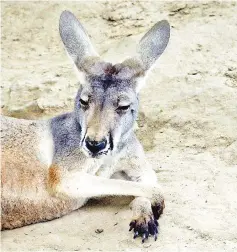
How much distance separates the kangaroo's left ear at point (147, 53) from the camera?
4527 millimetres

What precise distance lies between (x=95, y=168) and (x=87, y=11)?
302 centimetres

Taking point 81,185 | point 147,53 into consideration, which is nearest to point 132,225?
point 81,185

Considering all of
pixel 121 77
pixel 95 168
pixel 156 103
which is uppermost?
pixel 121 77

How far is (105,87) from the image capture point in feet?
14.2

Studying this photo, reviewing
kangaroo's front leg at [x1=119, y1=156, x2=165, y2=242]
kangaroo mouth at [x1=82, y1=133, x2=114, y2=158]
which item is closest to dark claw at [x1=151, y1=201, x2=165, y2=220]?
kangaroo's front leg at [x1=119, y1=156, x2=165, y2=242]

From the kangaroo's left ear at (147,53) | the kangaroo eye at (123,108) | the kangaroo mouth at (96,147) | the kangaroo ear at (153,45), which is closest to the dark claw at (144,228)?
the kangaroo mouth at (96,147)

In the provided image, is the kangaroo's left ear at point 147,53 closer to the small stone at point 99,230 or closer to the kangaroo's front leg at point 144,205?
the kangaroo's front leg at point 144,205

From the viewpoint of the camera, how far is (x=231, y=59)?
620cm

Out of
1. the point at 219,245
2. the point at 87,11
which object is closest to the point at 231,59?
the point at 87,11

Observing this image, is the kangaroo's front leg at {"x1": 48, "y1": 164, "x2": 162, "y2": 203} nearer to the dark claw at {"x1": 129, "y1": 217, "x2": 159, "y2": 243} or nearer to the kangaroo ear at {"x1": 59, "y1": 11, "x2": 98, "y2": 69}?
the dark claw at {"x1": 129, "y1": 217, "x2": 159, "y2": 243}

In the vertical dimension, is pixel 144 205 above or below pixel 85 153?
below

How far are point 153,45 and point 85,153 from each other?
1043mm

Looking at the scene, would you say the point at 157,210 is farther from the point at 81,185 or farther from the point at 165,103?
the point at 165,103

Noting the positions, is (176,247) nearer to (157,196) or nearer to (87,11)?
(157,196)
